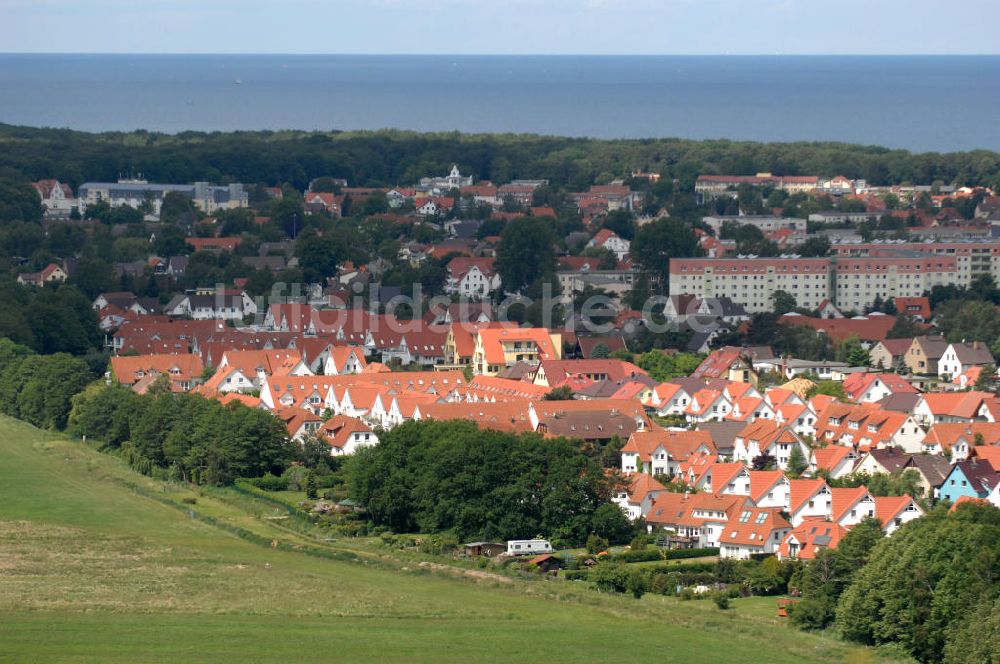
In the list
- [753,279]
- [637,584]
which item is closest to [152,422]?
[637,584]

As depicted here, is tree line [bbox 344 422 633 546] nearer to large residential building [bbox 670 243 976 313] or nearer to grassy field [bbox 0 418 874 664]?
grassy field [bbox 0 418 874 664]

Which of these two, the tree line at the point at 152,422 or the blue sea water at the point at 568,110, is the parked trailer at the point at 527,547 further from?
the blue sea water at the point at 568,110

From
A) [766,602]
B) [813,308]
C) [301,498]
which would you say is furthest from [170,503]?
[813,308]

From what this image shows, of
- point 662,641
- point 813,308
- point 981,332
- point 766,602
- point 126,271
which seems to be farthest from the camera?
point 126,271

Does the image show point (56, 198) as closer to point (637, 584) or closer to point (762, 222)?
point (762, 222)

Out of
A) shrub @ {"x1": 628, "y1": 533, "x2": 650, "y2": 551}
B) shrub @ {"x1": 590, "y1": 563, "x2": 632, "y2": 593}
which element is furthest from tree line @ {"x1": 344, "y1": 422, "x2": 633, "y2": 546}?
shrub @ {"x1": 590, "y1": 563, "x2": 632, "y2": 593}

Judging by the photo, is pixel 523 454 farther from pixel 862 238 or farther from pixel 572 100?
pixel 572 100
